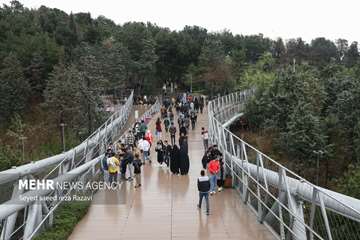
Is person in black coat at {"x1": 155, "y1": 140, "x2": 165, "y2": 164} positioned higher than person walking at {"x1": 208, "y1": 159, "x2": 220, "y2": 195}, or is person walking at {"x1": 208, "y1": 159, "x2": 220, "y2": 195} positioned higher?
person in black coat at {"x1": 155, "y1": 140, "x2": 165, "y2": 164}

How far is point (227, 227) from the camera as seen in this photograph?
1089 centimetres

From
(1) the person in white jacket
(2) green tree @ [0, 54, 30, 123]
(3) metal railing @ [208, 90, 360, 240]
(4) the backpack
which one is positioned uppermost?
(2) green tree @ [0, 54, 30, 123]

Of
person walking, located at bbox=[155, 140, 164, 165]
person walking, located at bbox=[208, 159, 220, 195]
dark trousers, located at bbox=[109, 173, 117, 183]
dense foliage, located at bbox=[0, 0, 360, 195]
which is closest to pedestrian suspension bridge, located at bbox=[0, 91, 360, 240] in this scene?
person walking, located at bbox=[208, 159, 220, 195]

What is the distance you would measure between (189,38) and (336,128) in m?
45.0

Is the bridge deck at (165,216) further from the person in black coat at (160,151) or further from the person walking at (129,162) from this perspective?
the person in black coat at (160,151)

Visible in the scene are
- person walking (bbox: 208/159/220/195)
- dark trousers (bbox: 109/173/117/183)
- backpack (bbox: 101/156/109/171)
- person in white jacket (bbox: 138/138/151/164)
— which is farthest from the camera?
person in white jacket (bbox: 138/138/151/164)

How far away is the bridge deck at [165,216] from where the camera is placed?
1041 cm

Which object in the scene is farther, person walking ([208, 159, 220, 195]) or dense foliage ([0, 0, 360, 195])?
dense foliage ([0, 0, 360, 195])

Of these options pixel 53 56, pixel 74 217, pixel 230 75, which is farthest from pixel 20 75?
pixel 74 217

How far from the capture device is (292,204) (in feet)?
28.9

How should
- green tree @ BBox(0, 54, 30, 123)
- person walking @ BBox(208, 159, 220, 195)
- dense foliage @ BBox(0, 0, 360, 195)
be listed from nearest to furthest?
1. person walking @ BBox(208, 159, 220, 195)
2. dense foliage @ BBox(0, 0, 360, 195)
3. green tree @ BBox(0, 54, 30, 123)

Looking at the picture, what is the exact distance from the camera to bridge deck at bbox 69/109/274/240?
1041 cm

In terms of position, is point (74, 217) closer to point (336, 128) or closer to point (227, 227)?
point (227, 227)

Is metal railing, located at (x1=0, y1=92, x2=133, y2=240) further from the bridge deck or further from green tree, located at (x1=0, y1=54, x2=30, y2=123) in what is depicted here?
green tree, located at (x1=0, y1=54, x2=30, y2=123)
